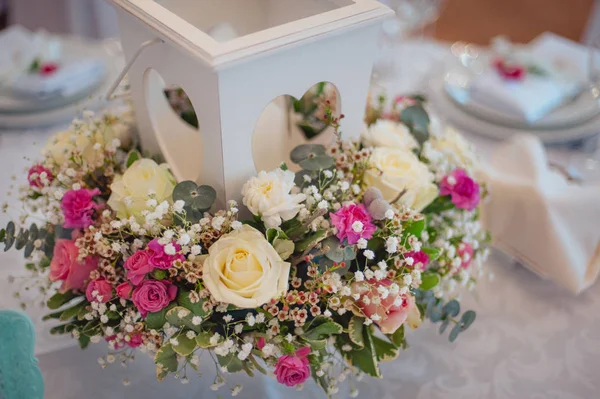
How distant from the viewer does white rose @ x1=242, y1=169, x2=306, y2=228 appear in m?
0.80

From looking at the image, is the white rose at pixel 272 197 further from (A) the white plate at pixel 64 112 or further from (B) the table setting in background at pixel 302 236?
(A) the white plate at pixel 64 112

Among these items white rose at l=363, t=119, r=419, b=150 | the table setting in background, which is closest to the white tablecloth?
the table setting in background

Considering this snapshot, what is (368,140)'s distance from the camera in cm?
103

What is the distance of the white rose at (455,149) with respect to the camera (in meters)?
1.06

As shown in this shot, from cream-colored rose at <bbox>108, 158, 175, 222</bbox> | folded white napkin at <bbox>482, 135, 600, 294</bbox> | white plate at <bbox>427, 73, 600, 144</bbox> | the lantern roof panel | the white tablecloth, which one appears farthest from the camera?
white plate at <bbox>427, 73, 600, 144</bbox>

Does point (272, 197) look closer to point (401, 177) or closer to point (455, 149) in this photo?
point (401, 177)

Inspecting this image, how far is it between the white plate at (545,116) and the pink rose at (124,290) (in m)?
0.94

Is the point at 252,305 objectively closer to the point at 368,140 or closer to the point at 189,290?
the point at 189,290

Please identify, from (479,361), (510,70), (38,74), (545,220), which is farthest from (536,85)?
(38,74)

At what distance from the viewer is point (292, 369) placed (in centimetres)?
79

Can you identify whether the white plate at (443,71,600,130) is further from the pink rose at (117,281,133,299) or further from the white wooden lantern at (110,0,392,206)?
the pink rose at (117,281,133,299)

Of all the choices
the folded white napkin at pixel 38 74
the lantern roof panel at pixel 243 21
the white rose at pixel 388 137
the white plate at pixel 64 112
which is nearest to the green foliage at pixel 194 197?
the lantern roof panel at pixel 243 21

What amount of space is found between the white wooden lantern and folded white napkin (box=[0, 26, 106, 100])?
1.52ft

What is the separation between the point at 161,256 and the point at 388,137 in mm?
449
